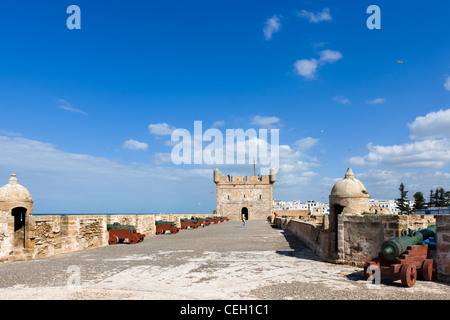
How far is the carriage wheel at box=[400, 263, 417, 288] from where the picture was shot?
5211 millimetres

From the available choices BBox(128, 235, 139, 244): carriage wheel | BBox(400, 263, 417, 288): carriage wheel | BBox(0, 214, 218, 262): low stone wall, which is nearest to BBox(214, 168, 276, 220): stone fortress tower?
BBox(128, 235, 139, 244): carriage wheel

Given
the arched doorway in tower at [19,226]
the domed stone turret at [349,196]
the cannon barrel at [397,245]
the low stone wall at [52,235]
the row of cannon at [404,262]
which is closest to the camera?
the row of cannon at [404,262]

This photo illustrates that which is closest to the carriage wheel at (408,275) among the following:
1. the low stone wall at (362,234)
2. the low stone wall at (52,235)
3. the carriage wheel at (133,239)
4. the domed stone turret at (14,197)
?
the low stone wall at (362,234)

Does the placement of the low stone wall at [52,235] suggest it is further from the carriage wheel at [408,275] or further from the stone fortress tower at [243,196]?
the stone fortress tower at [243,196]

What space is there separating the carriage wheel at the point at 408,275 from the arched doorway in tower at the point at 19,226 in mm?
8968

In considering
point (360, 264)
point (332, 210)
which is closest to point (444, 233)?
point (360, 264)

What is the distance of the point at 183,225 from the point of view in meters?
23.9

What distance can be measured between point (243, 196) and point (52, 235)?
34680mm

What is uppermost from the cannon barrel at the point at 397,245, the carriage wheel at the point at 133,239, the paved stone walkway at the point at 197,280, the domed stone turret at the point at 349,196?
the domed stone turret at the point at 349,196

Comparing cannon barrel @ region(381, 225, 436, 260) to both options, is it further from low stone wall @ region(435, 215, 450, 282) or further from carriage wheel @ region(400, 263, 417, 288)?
low stone wall @ region(435, 215, 450, 282)

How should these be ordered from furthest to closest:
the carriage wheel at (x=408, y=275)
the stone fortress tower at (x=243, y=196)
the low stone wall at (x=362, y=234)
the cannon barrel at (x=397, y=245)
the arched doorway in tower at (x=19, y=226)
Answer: the stone fortress tower at (x=243, y=196) < the arched doorway in tower at (x=19, y=226) < the low stone wall at (x=362, y=234) < the cannon barrel at (x=397, y=245) < the carriage wheel at (x=408, y=275)

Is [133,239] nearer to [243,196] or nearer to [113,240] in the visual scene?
[113,240]

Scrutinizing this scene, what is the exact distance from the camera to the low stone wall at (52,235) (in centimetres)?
852

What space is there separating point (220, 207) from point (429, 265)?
38.7m
